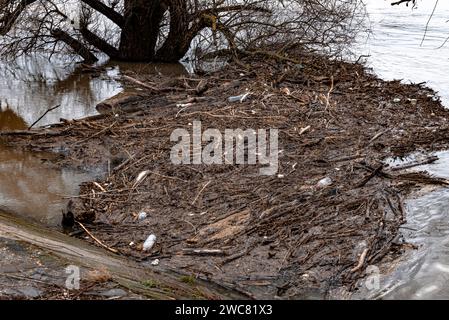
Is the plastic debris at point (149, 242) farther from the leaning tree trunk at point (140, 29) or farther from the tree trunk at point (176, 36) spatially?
the leaning tree trunk at point (140, 29)

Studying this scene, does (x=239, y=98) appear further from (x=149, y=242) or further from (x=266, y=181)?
(x=149, y=242)

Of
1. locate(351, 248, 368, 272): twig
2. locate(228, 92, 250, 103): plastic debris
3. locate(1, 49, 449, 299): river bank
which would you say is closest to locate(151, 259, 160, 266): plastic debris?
locate(1, 49, 449, 299): river bank

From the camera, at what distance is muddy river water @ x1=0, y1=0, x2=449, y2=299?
4.34m

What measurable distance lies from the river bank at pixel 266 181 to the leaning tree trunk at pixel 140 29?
3693mm

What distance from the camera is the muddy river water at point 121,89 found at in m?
4.34

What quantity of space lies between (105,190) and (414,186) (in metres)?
3.47

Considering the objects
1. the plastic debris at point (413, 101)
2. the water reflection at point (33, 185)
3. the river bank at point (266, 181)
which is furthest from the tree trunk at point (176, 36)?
the water reflection at point (33, 185)

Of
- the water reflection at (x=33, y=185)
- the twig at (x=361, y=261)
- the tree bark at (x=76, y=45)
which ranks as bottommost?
the twig at (x=361, y=261)

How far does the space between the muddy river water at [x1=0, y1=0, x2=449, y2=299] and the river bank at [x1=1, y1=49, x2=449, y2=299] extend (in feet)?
0.79

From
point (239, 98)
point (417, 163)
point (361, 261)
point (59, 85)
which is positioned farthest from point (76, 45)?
point (361, 261)

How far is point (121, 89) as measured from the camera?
11.4 meters
